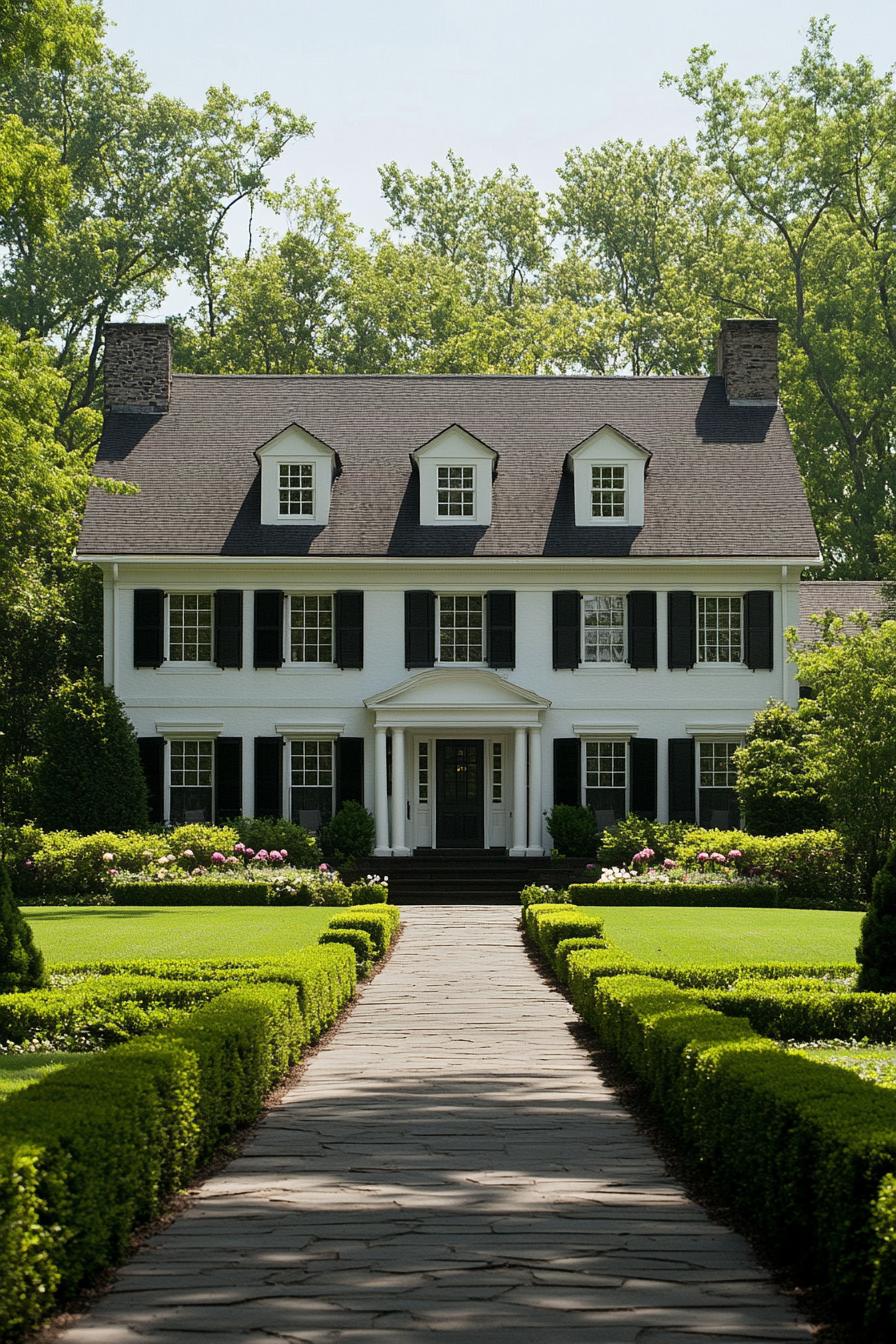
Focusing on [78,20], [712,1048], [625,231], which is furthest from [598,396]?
[712,1048]

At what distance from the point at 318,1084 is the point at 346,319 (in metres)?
38.3

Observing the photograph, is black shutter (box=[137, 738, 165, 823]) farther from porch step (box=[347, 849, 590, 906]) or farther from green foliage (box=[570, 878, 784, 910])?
green foliage (box=[570, 878, 784, 910])

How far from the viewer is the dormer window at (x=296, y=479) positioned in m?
31.9

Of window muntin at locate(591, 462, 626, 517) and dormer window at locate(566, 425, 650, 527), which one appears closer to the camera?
dormer window at locate(566, 425, 650, 527)

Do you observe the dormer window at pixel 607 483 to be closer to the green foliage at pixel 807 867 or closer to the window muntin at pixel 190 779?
the green foliage at pixel 807 867

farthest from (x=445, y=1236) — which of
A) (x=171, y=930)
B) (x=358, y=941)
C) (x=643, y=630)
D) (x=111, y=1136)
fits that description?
(x=643, y=630)

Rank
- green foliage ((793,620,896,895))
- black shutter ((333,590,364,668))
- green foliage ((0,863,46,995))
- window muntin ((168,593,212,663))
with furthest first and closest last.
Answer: window muntin ((168,593,212,663)) → black shutter ((333,590,364,668)) → green foliage ((793,620,896,895)) → green foliage ((0,863,46,995))

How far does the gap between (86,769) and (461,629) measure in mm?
7491

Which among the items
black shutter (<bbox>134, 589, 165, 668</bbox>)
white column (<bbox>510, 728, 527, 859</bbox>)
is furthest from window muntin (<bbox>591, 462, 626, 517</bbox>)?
black shutter (<bbox>134, 589, 165, 668</bbox>)

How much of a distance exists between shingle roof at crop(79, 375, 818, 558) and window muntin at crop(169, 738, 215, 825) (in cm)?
366

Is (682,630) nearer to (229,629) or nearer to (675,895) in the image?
(675,895)

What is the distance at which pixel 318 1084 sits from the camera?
1052 cm

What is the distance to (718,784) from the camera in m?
31.2

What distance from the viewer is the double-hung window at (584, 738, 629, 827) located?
1214 inches
